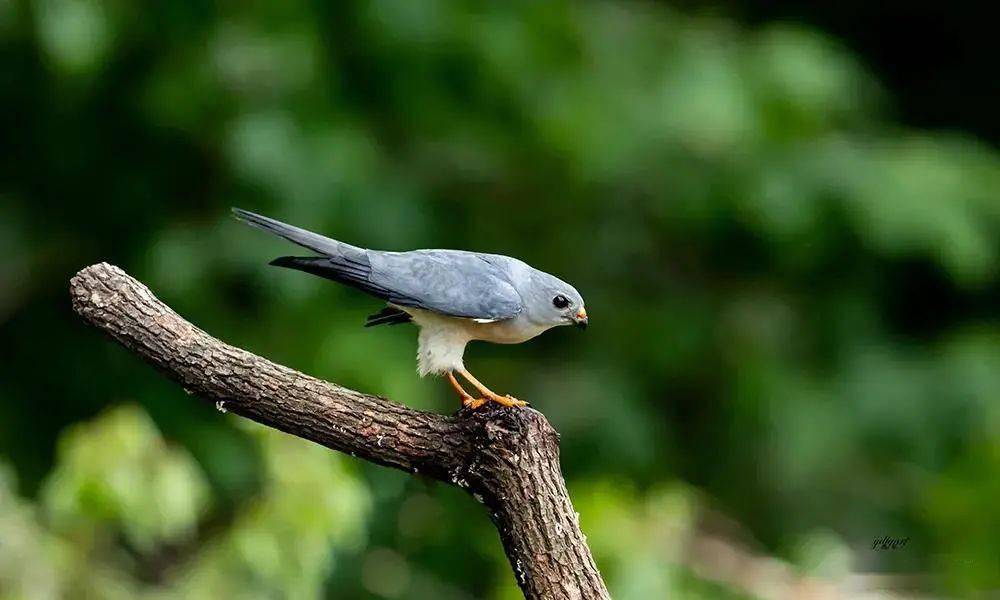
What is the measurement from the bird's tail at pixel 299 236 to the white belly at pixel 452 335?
34cm

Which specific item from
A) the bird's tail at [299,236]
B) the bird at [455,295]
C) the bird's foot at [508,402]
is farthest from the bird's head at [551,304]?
the bird's tail at [299,236]

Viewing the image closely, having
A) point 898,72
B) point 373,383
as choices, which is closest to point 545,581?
point 373,383

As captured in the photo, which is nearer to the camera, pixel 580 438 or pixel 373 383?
pixel 373 383

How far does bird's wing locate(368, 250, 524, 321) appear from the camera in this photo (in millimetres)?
3531

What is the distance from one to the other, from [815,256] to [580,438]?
1685 millimetres

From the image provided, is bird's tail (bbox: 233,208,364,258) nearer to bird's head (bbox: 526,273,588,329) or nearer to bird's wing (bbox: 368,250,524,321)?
bird's wing (bbox: 368,250,524,321)

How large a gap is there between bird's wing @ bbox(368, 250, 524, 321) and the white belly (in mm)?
75

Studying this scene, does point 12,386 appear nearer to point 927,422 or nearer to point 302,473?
point 302,473

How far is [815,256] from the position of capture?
24.8ft

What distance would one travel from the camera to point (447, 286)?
359 centimetres

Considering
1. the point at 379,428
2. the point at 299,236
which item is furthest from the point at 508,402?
the point at 299,236

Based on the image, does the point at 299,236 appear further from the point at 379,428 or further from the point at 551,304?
the point at 551,304

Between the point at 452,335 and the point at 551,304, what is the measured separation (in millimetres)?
289

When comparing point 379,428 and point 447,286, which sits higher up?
point 447,286
